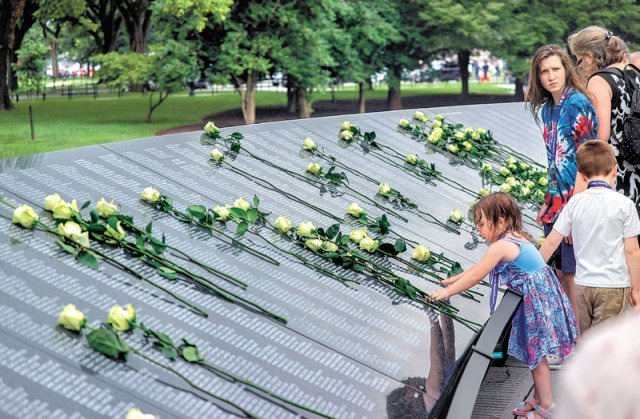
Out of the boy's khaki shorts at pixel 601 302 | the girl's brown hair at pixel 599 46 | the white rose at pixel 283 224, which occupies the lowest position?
the boy's khaki shorts at pixel 601 302

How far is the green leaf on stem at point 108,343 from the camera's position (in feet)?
8.95

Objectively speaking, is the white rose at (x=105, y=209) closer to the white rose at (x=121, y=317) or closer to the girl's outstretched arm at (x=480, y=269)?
the white rose at (x=121, y=317)

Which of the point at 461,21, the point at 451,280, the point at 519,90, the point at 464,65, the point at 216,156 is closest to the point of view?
the point at 451,280

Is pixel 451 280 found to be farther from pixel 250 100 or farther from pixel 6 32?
pixel 6 32

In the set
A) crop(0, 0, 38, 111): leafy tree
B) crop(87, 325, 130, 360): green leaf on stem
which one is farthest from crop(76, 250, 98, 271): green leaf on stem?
crop(0, 0, 38, 111): leafy tree

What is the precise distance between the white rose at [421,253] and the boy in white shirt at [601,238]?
552mm

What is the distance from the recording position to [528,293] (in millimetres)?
4156

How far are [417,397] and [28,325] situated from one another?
132cm

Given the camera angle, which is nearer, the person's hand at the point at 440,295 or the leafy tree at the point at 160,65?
the person's hand at the point at 440,295

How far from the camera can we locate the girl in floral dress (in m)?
4.16

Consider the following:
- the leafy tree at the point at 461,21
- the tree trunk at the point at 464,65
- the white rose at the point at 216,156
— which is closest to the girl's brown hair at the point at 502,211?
the white rose at the point at 216,156

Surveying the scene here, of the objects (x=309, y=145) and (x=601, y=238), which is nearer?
(x=601, y=238)

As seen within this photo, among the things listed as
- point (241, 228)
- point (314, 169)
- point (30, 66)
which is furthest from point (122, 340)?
point (30, 66)

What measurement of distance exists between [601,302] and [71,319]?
107 inches
